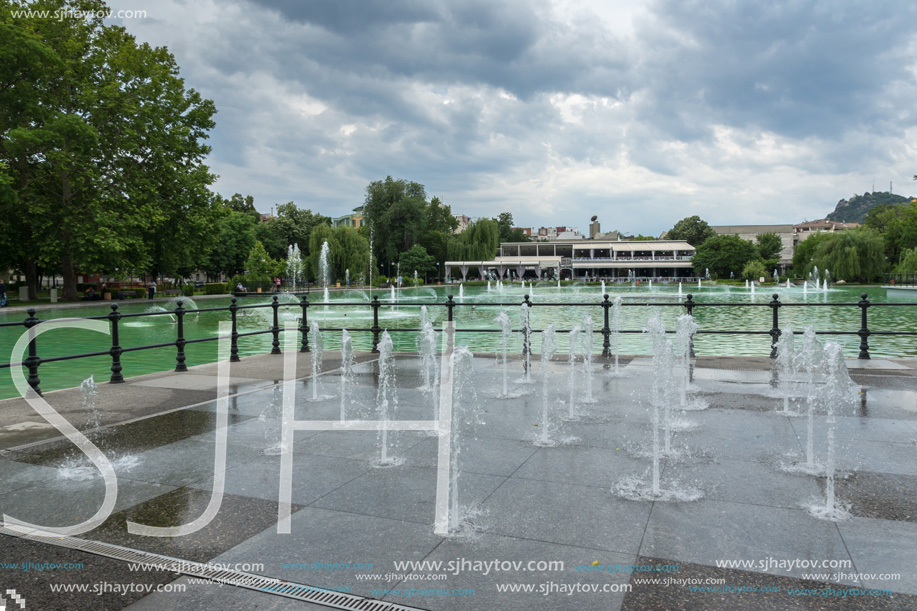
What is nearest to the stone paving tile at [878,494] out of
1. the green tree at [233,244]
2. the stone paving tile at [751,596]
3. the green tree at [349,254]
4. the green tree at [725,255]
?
the stone paving tile at [751,596]

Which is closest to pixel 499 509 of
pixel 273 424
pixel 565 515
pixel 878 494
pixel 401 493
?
pixel 565 515

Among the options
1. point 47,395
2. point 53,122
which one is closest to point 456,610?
point 47,395

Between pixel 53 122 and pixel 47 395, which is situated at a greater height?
pixel 53 122

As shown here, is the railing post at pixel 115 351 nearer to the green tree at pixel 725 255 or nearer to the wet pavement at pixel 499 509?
the wet pavement at pixel 499 509

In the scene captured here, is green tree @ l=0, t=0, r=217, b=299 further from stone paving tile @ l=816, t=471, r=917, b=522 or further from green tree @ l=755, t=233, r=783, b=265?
green tree @ l=755, t=233, r=783, b=265

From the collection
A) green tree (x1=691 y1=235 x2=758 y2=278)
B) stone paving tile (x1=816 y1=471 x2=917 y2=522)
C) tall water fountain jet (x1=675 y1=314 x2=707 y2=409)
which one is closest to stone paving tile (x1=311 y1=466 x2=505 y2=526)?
stone paving tile (x1=816 y1=471 x2=917 y2=522)

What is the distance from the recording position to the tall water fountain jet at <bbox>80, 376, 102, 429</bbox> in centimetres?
663

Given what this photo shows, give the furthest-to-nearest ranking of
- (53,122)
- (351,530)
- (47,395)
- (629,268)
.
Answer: (629,268), (53,122), (47,395), (351,530)

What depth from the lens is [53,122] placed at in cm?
3369

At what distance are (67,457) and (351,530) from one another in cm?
326

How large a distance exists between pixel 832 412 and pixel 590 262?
106885mm

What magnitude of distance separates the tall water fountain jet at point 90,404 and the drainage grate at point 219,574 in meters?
2.69

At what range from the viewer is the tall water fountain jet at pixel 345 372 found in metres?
7.28

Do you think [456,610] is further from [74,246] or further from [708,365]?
[74,246]
